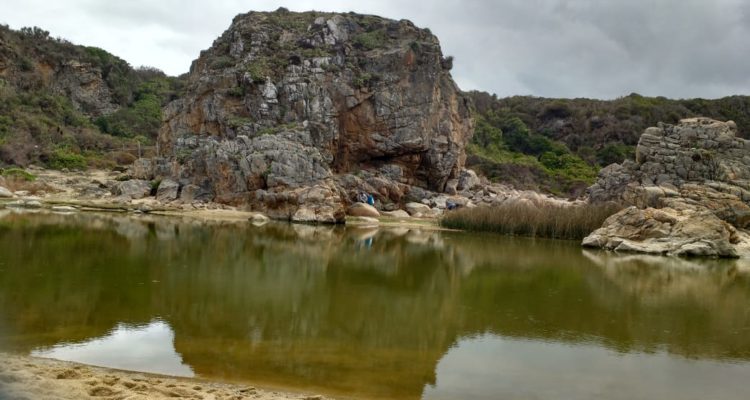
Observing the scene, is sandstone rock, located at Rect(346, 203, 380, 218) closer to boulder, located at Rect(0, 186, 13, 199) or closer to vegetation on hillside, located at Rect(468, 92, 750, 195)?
boulder, located at Rect(0, 186, 13, 199)

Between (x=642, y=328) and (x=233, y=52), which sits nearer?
(x=642, y=328)

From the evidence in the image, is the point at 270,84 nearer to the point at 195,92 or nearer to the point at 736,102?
the point at 195,92

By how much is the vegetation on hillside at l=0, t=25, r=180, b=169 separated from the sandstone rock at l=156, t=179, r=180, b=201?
13906mm

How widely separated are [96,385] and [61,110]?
6492 centimetres

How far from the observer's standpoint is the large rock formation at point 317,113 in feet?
137

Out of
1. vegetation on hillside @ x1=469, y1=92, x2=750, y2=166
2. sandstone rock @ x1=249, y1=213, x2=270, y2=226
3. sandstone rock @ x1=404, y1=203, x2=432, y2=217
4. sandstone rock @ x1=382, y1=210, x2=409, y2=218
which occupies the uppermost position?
vegetation on hillside @ x1=469, y1=92, x2=750, y2=166

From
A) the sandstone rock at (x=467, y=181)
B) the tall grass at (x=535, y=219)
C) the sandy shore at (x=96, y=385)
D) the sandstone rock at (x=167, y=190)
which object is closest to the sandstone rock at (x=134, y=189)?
the sandstone rock at (x=167, y=190)

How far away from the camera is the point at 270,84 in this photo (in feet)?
156

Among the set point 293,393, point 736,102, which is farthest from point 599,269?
point 736,102

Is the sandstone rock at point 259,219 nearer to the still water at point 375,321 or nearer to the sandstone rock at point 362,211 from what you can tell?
the sandstone rock at point 362,211

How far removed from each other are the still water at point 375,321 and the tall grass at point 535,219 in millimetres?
13962

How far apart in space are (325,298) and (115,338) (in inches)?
192

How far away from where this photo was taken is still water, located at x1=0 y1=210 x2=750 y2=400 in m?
7.62

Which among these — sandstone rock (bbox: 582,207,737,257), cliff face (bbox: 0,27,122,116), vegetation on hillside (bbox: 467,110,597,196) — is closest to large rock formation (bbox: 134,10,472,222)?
vegetation on hillside (bbox: 467,110,597,196)
